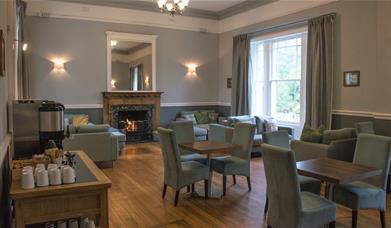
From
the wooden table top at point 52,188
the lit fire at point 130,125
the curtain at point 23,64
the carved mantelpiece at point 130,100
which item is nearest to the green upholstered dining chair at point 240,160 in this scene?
the wooden table top at point 52,188

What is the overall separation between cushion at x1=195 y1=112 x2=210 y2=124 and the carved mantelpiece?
3.69ft

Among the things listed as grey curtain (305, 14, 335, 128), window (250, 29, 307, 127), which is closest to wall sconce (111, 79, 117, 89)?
window (250, 29, 307, 127)

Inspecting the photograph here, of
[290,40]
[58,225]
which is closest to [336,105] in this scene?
[290,40]

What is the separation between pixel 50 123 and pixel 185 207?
208 centimetres

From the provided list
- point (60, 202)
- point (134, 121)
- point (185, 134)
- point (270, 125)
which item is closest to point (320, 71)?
point (270, 125)

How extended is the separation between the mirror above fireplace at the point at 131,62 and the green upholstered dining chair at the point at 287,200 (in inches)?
255

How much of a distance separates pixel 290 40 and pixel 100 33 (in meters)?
4.68

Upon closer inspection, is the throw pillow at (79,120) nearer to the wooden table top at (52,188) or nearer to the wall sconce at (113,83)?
the wall sconce at (113,83)

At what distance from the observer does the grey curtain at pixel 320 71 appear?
639cm

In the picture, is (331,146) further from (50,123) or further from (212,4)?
(212,4)

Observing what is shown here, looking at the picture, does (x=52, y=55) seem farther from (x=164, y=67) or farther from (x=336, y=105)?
(x=336, y=105)

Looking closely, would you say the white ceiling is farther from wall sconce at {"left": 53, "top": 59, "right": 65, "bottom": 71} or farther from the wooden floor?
the wooden floor

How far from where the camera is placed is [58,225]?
2.11m

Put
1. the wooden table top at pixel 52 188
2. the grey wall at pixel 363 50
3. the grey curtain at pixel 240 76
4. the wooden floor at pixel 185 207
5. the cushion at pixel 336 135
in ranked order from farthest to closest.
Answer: the grey curtain at pixel 240 76 → the grey wall at pixel 363 50 → the cushion at pixel 336 135 → the wooden floor at pixel 185 207 → the wooden table top at pixel 52 188
